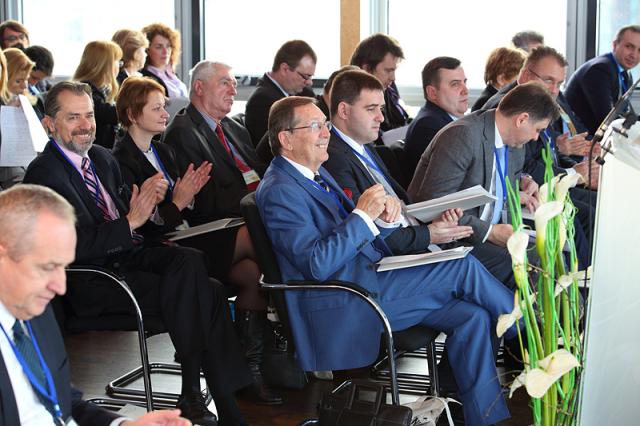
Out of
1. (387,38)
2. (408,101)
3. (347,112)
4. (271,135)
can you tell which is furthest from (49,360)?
(408,101)

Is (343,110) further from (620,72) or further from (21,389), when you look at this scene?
(620,72)

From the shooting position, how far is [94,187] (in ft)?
12.4

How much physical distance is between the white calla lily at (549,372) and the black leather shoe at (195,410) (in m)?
1.73

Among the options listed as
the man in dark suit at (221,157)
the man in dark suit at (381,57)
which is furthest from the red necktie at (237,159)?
the man in dark suit at (381,57)

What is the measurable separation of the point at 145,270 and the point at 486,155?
4.85ft

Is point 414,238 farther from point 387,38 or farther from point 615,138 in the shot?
point 387,38

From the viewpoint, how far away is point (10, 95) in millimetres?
5574

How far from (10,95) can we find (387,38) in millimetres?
2230

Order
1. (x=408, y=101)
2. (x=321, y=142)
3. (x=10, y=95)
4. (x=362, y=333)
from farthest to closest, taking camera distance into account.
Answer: (x=408, y=101), (x=10, y=95), (x=321, y=142), (x=362, y=333)

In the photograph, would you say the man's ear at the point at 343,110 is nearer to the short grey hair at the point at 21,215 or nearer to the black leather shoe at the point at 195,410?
the black leather shoe at the point at 195,410

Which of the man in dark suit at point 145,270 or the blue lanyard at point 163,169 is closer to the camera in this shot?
the man in dark suit at point 145,270

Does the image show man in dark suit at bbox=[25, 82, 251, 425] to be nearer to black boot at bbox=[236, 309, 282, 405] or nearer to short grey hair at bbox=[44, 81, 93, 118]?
short grey hair at bbox=[44, 81, 93, 118]

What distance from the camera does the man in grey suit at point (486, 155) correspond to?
161 inches

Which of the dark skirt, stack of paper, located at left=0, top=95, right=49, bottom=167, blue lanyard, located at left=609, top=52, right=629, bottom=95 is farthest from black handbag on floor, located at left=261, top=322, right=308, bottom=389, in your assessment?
blue lanyard, located at left=609, top=52, right=629, bottom=95
